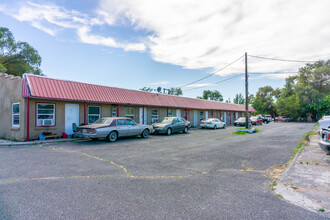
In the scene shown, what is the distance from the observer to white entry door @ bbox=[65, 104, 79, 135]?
46.1 ft

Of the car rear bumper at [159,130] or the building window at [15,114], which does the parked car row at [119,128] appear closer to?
the car rear bumper at [159,130]

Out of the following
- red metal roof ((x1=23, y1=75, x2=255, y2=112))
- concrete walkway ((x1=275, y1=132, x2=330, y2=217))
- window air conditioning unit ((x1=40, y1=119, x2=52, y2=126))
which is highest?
red metal roof ((x1=23, y1=75, x2=255, y2=112))

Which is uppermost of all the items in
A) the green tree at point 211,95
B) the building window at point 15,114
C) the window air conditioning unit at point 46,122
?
the green tree at point 211,95

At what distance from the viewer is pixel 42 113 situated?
12977 millimetres

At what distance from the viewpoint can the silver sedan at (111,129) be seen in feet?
37.3

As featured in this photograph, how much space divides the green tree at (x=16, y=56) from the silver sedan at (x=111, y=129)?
2919cm

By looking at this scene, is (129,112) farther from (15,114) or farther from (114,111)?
(15,114)

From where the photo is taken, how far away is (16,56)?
3406 cm

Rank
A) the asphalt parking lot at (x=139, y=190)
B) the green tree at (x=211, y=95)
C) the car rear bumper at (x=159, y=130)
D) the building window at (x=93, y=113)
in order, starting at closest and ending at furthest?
the asphalt parking lot at (x=139, y=190)
the building window at (x=93, y=113)
the car rear bumper at (x=159, y=130)
the green tree at (x=211, y=95)

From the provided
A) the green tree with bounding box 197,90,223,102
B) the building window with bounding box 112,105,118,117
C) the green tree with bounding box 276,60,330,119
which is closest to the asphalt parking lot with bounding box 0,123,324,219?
the building window with bounding box 112,105,118,117

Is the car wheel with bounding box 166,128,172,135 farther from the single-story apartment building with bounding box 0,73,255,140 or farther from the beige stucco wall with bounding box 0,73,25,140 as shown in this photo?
the beige stucco wall with bounding box 0,73,25,140

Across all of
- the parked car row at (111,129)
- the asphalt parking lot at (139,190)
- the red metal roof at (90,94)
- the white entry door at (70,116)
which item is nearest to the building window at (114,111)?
the red metal roof at (90,94)

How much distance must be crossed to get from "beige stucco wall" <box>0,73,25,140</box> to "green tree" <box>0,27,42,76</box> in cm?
2226

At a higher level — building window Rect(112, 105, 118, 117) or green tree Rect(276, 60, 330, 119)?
green tree Rect(276, 60, 330, 119)
